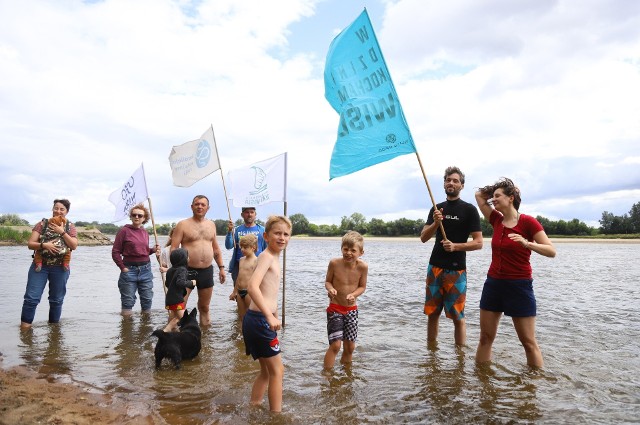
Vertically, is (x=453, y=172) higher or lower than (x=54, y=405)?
higher

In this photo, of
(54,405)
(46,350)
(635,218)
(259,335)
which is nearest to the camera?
(259,335)

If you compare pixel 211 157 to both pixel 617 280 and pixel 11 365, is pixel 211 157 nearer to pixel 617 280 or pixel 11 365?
pixel 11 365

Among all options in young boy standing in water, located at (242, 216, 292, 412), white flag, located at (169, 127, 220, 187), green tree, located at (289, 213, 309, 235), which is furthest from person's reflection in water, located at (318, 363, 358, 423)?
green tree, located at (289, 213, 309, 235)

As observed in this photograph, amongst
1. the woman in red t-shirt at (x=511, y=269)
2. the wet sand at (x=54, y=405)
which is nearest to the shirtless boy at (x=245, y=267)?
the wet sand at (x=54, y=405)

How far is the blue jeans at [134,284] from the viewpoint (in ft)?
27.1

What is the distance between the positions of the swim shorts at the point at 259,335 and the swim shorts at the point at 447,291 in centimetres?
298

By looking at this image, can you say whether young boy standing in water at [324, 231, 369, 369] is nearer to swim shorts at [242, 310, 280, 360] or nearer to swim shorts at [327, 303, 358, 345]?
swim shorts at [327, 303, 358, 345]

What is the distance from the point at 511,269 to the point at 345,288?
1.84m

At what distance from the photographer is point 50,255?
7293 millimetres

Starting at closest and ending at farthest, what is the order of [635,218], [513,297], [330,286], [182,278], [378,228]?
[513,297] < [330,286] < [182,278] < [635,218] < [378,228]

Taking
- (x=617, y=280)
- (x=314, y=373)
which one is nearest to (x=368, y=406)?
(x=314, y=373)

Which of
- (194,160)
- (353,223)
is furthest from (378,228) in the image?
(194,160)

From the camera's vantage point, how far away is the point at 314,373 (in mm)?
5324

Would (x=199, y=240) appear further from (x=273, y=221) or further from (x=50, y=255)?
(x=273, y=221)
